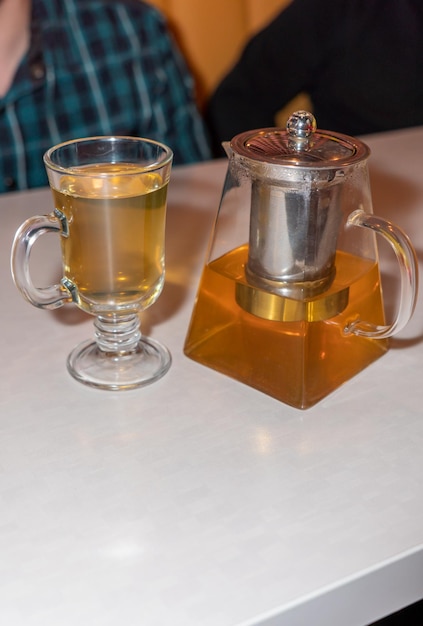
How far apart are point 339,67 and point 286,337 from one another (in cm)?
117

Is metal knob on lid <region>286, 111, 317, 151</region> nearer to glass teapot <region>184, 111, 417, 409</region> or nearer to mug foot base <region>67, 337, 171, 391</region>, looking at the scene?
glass teapot <region>184, 111, 417, 409</region>

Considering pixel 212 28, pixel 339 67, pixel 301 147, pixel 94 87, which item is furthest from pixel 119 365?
pixel 212 28

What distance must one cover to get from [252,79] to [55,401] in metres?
1.21

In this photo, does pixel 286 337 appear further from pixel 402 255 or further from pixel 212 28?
pixel 212 28

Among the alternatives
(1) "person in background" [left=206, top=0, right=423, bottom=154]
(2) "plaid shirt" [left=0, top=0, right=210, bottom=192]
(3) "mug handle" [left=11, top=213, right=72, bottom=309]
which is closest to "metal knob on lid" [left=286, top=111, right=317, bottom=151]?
(3) "mug handle" [left=11, top=213, right=72, bottom=309]

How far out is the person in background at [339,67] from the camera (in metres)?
1.48

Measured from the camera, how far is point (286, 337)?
0.53 meters

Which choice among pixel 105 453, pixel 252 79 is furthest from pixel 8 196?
pixel 252 79

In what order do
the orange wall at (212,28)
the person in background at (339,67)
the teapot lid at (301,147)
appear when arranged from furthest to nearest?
the orange wall at (212,28) → the person in background at (339,67) → the teapot lid at (301,147)

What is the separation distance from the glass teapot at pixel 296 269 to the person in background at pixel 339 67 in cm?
103

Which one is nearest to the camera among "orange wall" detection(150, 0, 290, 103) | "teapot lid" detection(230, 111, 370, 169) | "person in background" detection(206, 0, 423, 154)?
"teapot lid" detection(230, 111, 370, 169)

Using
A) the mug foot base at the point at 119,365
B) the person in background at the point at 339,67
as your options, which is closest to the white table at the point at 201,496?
the mug foot base at the point at 119,365

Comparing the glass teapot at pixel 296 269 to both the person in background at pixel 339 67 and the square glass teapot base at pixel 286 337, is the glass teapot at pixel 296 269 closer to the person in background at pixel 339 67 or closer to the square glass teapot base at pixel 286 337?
the square glass teapot base at pixel 286 337

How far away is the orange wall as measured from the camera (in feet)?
5.46
